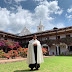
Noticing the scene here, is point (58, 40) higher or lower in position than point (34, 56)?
higher

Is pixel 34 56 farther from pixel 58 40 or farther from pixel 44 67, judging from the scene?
pixel 58 40

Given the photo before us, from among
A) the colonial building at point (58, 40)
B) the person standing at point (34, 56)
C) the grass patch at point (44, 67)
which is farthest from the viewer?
the colonial building at point (58, 40)

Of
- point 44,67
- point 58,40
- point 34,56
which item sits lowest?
point 44,67

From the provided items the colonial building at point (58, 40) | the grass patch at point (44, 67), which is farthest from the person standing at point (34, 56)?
the colonial building at point (58, 40)

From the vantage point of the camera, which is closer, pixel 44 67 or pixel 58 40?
pixel 44 67

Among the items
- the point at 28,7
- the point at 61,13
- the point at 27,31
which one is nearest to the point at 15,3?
the point at 28,7

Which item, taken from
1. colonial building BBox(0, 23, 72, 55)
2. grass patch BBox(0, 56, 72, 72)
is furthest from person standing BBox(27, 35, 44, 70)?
colonial building BBox(0, 23, 72, 55)

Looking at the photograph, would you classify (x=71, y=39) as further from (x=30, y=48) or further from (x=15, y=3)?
(x=30, y=48)

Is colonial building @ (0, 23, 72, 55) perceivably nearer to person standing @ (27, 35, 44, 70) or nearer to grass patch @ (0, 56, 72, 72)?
grass patch @ (0, 56, 72, 72)

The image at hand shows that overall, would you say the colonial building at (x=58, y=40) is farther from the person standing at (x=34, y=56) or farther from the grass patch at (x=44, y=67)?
the person standing at (x=34, y=56)

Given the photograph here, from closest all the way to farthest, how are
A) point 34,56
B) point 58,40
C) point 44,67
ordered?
point 34,56 < point 44,67 < point 58,40

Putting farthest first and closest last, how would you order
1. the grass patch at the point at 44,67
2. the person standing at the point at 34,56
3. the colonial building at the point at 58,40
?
1. the colonial building at the point at 58,40
2. the grass patch at the point at 44,67
3. the person standing at the point at 34,56

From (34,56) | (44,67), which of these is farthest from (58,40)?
(34,56)

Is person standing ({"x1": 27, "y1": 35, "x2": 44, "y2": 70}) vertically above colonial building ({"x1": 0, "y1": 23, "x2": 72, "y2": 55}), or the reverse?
colonial building ({"x1": 0, "y1": 23, "x2": 72, "y2": 55})
